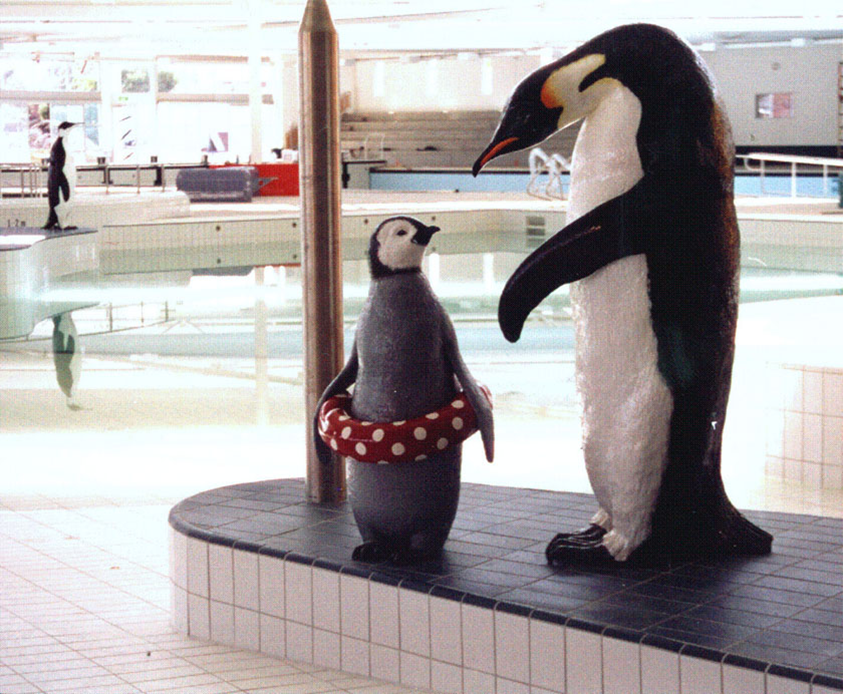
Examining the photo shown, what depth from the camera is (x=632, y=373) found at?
9.95ft

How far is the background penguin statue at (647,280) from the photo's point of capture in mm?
3027

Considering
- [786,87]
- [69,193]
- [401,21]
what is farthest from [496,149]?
[786,87]

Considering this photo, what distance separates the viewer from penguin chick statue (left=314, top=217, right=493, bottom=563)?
10.2 ft

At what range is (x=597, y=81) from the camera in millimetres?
3102

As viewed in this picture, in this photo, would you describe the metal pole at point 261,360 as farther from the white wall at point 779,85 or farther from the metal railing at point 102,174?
the white wall at point 779,85

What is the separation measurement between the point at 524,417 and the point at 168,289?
21.9 feet

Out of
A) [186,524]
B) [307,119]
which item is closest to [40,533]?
[186,524]

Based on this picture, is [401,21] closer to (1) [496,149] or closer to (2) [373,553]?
(1) [496,149]

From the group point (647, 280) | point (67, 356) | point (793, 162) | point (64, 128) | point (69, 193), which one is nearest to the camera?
point (647, 280)

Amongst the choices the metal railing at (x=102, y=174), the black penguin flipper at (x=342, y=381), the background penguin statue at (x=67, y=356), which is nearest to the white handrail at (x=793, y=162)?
the background penguin statue at (x=67, y=356)

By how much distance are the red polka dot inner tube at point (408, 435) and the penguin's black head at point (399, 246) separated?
1.10ft

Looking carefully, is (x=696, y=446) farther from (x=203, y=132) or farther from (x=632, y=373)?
(x=203, y=132)

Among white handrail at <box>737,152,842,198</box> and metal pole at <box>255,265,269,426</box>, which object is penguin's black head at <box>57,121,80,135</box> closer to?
metal pole at <box>255,265,269,426</box>

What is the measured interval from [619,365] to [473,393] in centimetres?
34
